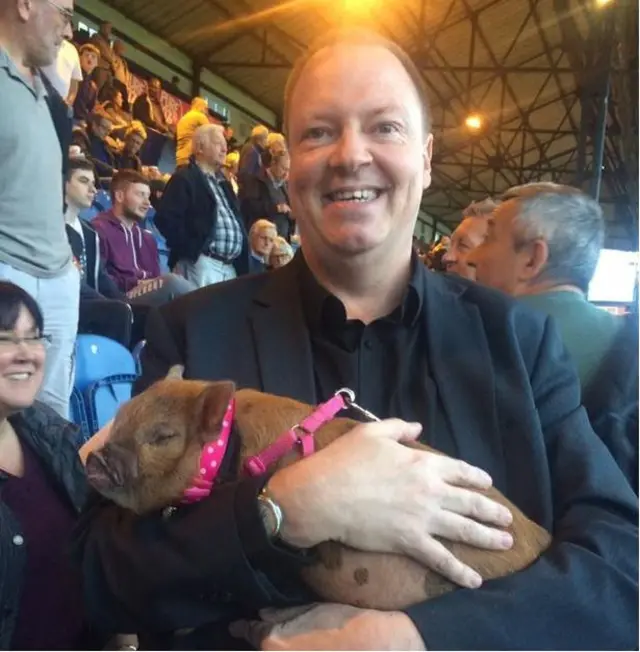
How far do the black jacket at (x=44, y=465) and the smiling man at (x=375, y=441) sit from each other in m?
0.20

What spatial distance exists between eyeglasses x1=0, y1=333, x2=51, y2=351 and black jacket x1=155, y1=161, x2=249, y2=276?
48 cm

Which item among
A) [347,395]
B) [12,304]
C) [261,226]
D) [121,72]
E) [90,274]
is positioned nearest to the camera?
[347,395]

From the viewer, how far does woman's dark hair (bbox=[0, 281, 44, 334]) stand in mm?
833

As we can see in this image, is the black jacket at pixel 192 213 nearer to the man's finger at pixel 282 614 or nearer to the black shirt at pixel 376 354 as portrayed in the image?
the black shirt at pixel 376 354

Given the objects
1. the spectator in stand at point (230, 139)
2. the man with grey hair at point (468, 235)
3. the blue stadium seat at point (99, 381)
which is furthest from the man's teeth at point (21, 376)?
the man with grey hair at point (468, 235)

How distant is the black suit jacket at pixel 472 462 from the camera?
596mm

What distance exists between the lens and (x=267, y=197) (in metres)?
1.47

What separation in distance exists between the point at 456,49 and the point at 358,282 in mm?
432

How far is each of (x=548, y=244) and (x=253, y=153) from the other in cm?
54

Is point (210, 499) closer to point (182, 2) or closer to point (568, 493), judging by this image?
point (568, 493)

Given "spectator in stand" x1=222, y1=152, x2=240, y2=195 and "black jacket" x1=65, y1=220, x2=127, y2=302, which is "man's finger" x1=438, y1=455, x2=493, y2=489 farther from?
"spectator in stand" x1=222, y1=152, x2=240, y2=195

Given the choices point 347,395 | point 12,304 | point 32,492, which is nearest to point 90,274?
point 12,304

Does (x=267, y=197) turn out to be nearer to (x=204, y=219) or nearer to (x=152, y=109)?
(x=204, y=219)

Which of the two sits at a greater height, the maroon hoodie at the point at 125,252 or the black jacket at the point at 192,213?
the black jacket at the point at 192,213
